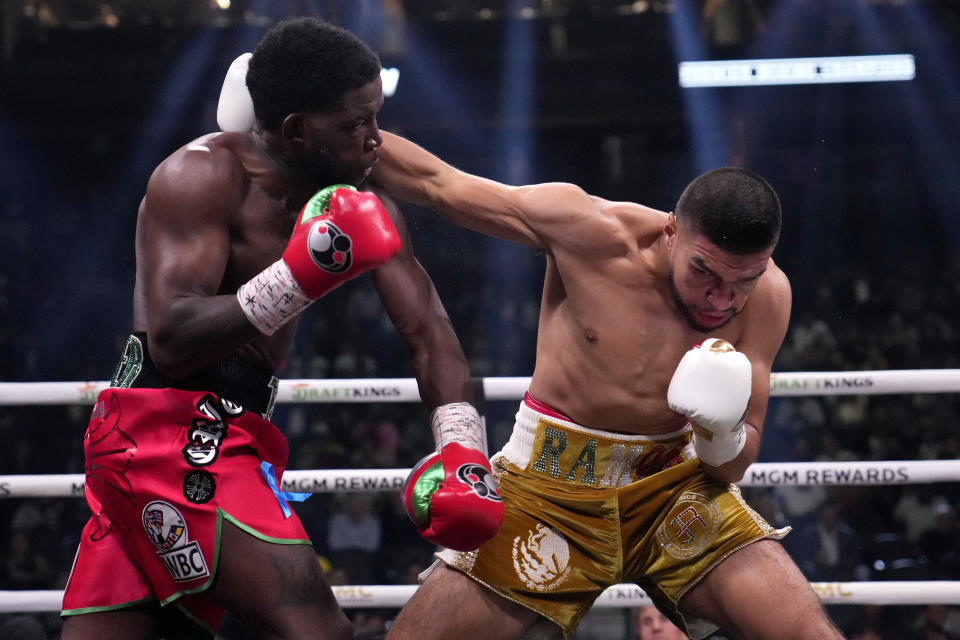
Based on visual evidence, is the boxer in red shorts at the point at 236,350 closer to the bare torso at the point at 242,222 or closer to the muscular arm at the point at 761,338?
the bare torso at the point at 242,222

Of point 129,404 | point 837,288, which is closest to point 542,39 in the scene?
point 837,288

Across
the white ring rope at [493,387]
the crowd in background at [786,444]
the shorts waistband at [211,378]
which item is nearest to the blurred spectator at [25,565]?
the crowd in background at [786,444]

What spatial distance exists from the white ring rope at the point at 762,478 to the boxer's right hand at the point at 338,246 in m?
1.15

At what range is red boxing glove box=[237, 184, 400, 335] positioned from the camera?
66.7 inches

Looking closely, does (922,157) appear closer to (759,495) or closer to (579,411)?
(759,495)

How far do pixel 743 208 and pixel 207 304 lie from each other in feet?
3.51

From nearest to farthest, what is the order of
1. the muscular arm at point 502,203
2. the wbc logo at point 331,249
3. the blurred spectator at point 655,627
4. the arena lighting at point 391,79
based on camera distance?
the wbc logo at point 331,249 → the muscular arm at point 502,203 → the blurred spectator at point 655,627 → the arena lighting at point 391,79

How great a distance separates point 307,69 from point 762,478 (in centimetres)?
170

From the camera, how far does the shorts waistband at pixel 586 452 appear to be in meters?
2.26

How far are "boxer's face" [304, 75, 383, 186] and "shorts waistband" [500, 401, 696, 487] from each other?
2.42 feet

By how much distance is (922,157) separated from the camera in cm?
984

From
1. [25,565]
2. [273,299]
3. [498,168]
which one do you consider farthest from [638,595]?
[498,168]

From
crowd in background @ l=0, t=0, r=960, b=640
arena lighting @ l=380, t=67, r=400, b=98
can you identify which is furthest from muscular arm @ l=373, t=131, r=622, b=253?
arena lighting @ l=380, t=67, r=400, b=98

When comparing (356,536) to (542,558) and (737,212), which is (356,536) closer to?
(542,558)
